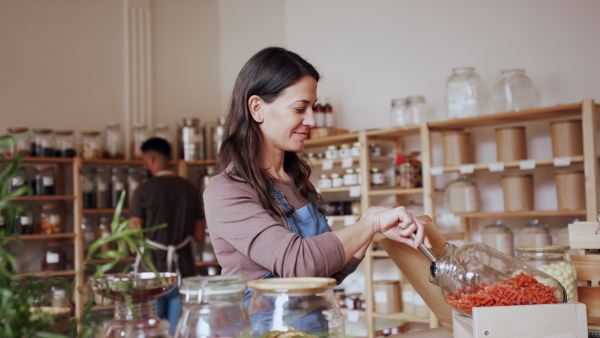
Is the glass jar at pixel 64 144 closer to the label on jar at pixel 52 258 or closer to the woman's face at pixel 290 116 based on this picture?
the label on jar at pixel 52 258

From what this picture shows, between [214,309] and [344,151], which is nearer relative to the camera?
[214,309]

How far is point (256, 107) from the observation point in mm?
1638

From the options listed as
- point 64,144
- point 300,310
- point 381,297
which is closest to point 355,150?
point 381,297

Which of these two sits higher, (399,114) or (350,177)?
(399,114)

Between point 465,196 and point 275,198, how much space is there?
2.28m

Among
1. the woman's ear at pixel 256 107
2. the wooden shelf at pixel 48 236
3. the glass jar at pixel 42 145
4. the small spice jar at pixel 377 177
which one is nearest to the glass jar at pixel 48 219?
the wooden shelf at pixel 48 236

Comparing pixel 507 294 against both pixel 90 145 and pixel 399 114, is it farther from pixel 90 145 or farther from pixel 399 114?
pixel 90 145

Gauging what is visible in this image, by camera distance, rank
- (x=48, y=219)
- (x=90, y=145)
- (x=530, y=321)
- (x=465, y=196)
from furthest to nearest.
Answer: (x=90, y=145) < (x=48, y=219) < (x=465, y=196) < (x=530, y=321)

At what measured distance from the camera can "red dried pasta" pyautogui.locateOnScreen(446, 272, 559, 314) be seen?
1341 millimetres

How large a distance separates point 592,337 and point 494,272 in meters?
0.33

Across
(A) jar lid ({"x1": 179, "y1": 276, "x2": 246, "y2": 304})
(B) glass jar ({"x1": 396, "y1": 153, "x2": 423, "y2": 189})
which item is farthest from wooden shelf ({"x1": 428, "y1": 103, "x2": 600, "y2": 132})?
(A) jar lid ({"x1": 179, "y1": 276, "x2": 246, "y2": 304})

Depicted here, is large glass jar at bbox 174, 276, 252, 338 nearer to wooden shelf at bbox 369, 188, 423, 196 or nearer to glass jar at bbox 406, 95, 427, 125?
wooden shelf at bbox 369, 188, 423, 196

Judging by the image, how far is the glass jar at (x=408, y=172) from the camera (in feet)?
13.0

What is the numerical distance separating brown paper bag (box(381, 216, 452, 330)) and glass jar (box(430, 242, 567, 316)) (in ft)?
0.36
